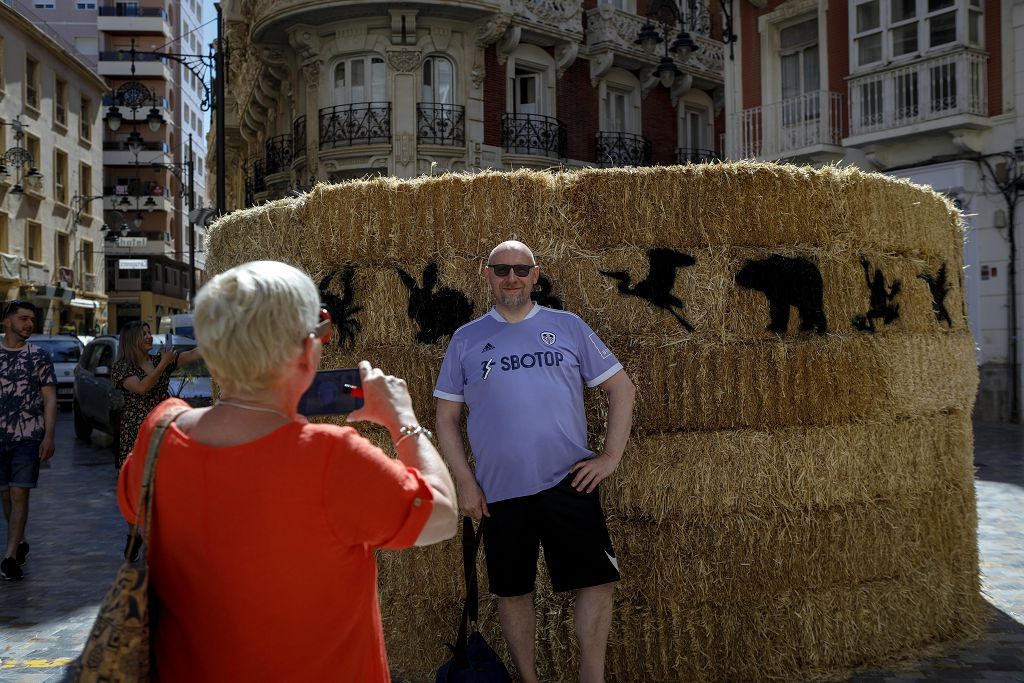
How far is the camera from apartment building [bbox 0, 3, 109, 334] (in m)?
36.9

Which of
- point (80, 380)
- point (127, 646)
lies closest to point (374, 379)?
point (127, 646)

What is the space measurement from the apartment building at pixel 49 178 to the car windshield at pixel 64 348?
13.1m

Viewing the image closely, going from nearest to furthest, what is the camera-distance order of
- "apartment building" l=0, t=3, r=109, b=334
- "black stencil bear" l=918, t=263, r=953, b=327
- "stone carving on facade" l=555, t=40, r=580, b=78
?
"black stencil bear" l=918, t=263, r=953, b=327
"stone carving on facade" l=555, t=40, r=580, b=78
"apartment building" l=0, t=3, r=109, b=334


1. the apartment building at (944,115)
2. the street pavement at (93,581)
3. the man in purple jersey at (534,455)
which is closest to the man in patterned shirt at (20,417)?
the street pavement at (93,581)

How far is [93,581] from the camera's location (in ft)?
23.7

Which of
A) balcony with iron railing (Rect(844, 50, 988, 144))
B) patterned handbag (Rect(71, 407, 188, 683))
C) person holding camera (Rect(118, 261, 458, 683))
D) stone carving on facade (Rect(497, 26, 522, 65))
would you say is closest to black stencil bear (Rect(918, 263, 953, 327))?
person holding camera (Rect(118, 261, 458, 683))

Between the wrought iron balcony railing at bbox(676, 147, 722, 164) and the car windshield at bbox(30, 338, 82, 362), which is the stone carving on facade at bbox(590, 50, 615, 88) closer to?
the wrought iron balcony railing at bbox(676, 147, 722, 164)

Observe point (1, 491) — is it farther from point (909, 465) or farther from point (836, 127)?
point (836, 127)

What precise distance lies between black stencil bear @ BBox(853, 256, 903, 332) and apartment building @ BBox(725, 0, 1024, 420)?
12.5 m

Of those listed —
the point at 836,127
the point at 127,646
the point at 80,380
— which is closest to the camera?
the point at 127,646

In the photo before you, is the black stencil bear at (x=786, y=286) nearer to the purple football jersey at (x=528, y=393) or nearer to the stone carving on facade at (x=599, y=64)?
the purple football jersey at (x=528, y=393)

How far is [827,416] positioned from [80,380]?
1405 cm

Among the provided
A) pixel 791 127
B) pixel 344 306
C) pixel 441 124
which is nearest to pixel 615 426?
pixel 344 306

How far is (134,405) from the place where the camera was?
7227 mm
